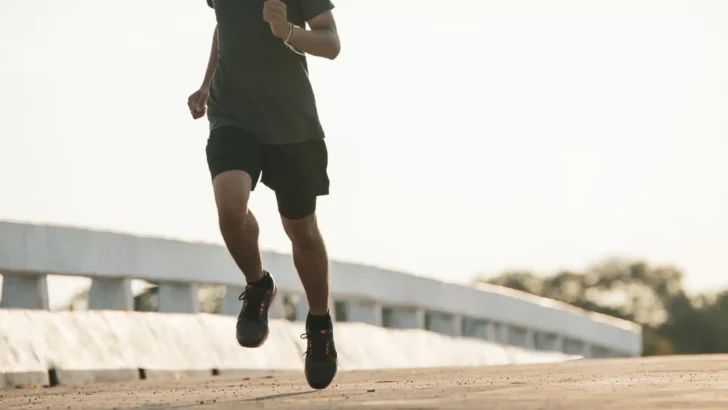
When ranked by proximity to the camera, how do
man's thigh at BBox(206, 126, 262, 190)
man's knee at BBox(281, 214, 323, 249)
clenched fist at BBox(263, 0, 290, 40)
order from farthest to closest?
man's knee at BBox(281, 214, 323, 249), man's thigh at BBox(206, 126, 262, 190), clenched fist at BBox(263, 0, 290, 40)

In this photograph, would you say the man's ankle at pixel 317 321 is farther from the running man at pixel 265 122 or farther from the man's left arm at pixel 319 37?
the man's left arm at pixel 319 37

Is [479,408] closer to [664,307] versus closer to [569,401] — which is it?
[569,401]

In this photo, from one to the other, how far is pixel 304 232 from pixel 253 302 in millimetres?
475

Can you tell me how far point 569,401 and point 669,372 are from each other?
2976 millimetres

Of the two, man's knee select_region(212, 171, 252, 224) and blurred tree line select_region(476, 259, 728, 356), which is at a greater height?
blurred tree line select_region(476, 259, 728, 356)

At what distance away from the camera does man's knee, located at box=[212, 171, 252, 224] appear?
7.77 m

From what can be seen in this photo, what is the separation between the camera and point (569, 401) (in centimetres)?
642

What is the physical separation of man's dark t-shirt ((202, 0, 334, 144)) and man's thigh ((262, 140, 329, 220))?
5 cm

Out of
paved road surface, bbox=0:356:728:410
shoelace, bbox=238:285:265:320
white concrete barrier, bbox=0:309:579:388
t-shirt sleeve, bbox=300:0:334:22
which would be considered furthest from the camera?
white concrete barrier, bbox=0:309:579:388

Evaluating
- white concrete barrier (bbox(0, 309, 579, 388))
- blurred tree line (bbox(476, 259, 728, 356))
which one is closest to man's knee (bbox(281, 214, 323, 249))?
white concrete barrier (bbox(0, 309, 579, 388))

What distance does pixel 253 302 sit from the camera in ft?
27.4

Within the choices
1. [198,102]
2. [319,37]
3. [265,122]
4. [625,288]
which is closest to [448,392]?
[265,122]

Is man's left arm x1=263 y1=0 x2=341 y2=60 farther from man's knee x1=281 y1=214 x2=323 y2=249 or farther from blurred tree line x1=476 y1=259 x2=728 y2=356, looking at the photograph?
blurred tree line x1=476 y1=259 x2=728 y2=356

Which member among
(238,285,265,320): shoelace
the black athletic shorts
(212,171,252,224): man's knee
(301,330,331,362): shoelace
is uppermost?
the black athletic shorts
